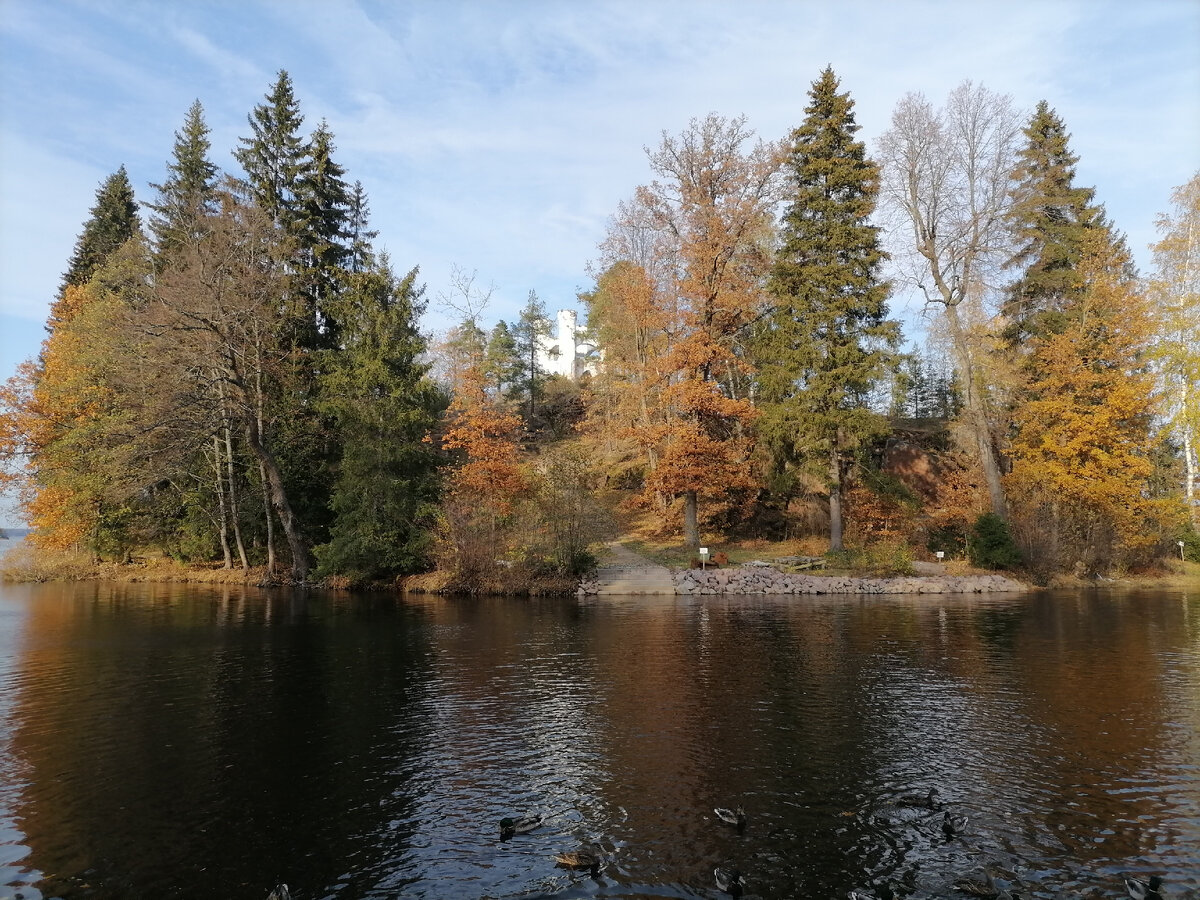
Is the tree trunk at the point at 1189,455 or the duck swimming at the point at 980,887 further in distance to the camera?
the tree trunk at the point at 1189,455

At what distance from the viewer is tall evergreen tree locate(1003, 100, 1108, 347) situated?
112ft

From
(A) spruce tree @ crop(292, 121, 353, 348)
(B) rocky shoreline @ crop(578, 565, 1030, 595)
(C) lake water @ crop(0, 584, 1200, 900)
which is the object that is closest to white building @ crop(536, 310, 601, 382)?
(A) spruce tree @ crop(292, 121, 353, 348)

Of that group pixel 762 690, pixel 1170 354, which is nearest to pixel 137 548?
pixel 762 690

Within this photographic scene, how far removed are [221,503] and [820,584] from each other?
25970 millimetres

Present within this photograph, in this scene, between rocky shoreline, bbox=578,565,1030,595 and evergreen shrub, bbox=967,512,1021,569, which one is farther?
evergreen shrub, bbox=967,512,1021,569

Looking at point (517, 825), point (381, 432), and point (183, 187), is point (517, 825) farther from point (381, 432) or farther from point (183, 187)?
point (183, 187)

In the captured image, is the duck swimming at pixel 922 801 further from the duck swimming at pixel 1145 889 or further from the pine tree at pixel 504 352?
the pine tree at pixel 504 352

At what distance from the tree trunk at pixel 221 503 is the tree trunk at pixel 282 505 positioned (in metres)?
1.80

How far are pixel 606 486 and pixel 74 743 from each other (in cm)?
3569

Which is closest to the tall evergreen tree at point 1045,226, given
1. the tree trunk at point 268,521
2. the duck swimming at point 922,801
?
the duck swimming at point 922,801

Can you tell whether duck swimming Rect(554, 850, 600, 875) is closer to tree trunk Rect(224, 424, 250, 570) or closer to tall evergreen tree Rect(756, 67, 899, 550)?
tall evergreen tree Rect(756, 67, 899, 550)

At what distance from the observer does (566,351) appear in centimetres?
7975

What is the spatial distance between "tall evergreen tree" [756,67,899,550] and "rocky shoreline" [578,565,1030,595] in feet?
11.4

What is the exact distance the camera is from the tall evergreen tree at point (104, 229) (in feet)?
139
